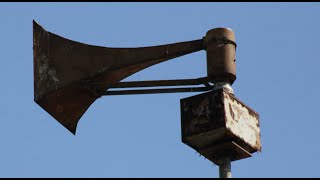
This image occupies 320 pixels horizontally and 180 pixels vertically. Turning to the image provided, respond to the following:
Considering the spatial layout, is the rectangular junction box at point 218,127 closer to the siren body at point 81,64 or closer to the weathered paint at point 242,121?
the weathered paint at point 242,121

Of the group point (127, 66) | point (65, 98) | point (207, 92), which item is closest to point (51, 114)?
point (65, 98)

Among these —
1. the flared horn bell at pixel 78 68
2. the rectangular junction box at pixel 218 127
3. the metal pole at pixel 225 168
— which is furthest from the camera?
the flared horn bell at pixel 78 68

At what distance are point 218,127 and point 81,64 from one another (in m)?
2.18

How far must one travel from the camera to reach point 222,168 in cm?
1077

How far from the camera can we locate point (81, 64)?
12.3 metres

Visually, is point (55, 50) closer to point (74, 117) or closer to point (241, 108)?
point (74, 117)

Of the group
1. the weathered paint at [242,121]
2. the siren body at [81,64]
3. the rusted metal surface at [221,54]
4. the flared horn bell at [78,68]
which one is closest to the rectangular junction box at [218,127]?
the weathered paint at [242,121]

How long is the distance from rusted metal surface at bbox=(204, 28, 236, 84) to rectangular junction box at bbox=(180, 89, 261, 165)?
1.01 ft

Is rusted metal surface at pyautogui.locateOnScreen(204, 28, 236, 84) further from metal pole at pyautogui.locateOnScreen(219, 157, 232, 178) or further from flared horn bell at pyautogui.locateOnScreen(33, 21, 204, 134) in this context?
metal pole at pyautogui.locateOnScreen(219, 157, 232, 178)

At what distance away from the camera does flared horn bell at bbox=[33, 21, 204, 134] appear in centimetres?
1190

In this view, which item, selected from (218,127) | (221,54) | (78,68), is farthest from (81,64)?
(218,127)

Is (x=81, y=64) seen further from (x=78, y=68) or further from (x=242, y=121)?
(x=242, y=121)

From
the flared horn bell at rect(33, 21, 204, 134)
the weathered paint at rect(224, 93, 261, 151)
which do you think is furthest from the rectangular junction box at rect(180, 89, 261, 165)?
the flared horn bell at rect(33, 21, 204, 134)

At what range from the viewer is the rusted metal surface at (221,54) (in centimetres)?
1144
